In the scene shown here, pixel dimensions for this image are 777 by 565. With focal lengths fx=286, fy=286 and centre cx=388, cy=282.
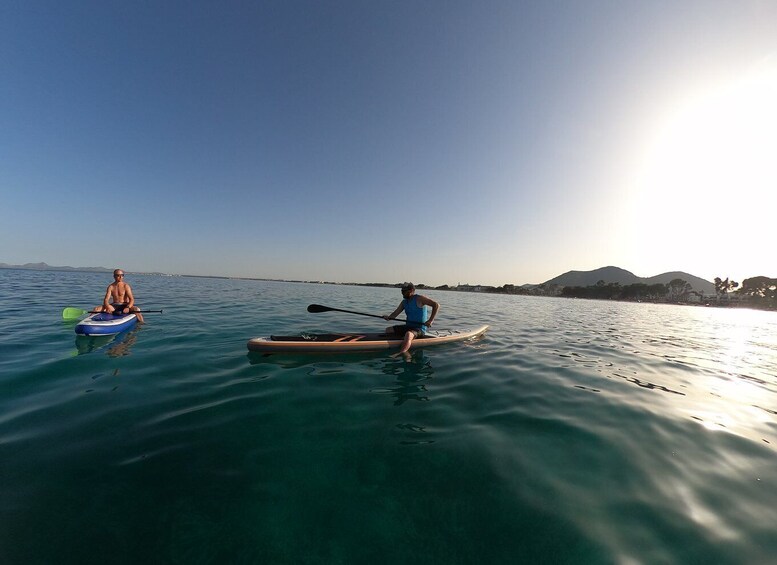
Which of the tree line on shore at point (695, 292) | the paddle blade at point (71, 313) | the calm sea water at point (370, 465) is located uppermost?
the tree line on shore at point (695, 292)

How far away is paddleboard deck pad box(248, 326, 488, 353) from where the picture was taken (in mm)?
7918

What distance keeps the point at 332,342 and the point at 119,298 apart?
10648 mm

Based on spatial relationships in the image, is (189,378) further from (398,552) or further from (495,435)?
(495,435)

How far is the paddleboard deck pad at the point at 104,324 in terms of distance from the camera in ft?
29.4

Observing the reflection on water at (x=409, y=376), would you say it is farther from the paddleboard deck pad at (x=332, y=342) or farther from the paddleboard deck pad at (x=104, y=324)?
the paddleboard deck pad at (x=104, y=324)

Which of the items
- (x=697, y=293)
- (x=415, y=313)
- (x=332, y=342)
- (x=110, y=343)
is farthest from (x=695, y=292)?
(x=110, y=343)

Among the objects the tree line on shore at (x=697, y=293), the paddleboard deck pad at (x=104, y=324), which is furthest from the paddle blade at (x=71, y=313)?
the tree line on shore at (x=697, y=293)

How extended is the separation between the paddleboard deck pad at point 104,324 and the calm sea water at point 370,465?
1643 mm

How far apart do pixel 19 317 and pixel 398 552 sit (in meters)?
17.7

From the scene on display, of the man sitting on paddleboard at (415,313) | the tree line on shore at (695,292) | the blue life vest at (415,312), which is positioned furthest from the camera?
the tree line on shore at (695,292)

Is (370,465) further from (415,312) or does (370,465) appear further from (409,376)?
(415,312)

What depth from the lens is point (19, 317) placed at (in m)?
11.6

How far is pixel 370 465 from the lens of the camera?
361 cm

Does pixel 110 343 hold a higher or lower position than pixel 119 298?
lower
